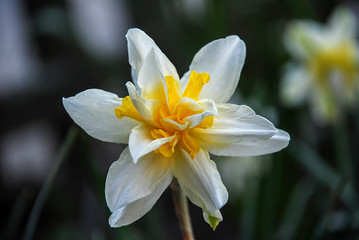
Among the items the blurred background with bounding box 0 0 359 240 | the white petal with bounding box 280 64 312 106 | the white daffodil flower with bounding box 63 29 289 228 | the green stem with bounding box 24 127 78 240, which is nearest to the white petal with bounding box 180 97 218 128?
the white daffodil flower with bounding box 63 29 289 228

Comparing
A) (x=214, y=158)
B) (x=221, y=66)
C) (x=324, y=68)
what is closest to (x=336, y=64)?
(x=324, y=68)

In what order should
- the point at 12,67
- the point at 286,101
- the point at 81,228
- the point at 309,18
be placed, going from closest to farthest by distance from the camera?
Result: 1. the point at 81,228
2. the point at 286,101
3. the point at 309,18
4. the point at 12,67

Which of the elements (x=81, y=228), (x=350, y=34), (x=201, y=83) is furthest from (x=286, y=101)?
(x=201, y=83)

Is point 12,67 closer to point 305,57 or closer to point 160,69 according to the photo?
point 305,57

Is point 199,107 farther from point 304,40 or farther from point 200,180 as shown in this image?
point 304,40

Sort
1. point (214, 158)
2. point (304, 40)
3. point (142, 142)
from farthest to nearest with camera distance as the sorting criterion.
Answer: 1. point (214, 158)
2. point (304, 40)
3. point (142, 142)

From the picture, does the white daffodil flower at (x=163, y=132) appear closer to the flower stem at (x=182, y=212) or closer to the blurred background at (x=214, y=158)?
the flower stem at (x=182, y=212)
